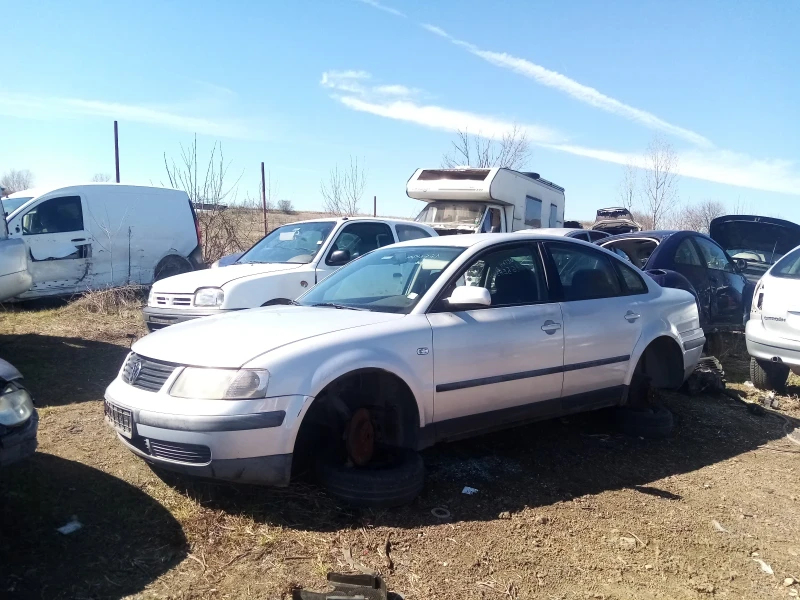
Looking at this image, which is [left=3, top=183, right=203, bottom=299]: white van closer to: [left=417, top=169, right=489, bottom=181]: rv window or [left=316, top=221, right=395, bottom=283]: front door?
[left=417, top=169, right=489, bottom=181]: rv window

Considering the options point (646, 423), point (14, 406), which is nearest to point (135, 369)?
point (14, 406)

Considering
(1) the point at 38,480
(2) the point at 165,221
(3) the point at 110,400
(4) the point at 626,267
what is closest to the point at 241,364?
(3) the point at 110,400

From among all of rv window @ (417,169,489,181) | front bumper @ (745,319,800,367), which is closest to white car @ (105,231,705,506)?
front bumper @ (745,319,800,367)

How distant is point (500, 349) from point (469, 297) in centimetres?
48

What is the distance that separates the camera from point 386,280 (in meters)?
4.83

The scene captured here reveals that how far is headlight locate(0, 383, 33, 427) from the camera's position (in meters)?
3.39

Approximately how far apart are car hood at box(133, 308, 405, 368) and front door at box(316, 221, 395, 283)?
3081 millimetres

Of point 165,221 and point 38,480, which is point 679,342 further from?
point 165,221

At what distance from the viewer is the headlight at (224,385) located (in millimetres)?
3479

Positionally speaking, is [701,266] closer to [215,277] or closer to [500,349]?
[500,349]

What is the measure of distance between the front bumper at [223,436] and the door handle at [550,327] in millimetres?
1940

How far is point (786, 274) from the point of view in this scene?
22.1 ft

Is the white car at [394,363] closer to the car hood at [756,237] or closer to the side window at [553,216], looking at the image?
the car hood at [756,237]

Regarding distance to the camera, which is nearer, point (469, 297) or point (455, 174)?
point (469, 297)
